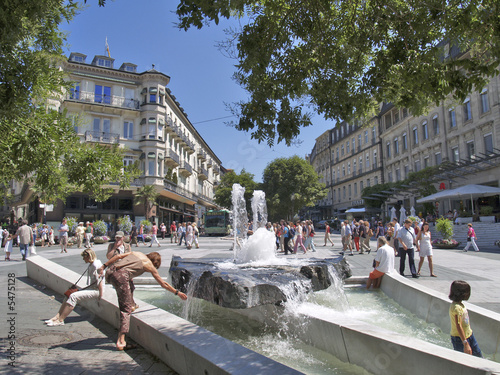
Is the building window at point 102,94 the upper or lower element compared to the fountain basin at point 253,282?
upper

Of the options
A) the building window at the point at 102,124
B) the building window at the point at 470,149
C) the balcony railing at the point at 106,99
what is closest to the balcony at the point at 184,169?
the balcony railing at the point at 106,99

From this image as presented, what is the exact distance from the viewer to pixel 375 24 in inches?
218

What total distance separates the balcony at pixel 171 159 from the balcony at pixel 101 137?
5403 millimetres

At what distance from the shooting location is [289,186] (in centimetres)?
4988

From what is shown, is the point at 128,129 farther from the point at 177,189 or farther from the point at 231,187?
the point at 231,187

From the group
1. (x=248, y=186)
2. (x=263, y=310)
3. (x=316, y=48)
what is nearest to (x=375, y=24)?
(x=316, y=48)

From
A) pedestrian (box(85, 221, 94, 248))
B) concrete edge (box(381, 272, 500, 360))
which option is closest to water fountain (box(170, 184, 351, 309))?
concrete edge (box(381, 272, 500, 360))

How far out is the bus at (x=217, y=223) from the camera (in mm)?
40812

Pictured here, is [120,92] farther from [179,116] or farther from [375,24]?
[375,24]

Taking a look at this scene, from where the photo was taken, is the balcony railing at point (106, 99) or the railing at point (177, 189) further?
the railing at point (177, 189)

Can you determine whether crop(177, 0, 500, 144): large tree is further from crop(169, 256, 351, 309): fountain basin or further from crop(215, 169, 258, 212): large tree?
crop(215, 169, 258, 212): large tree

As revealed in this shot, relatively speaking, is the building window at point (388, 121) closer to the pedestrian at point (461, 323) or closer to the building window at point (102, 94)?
the building window at point (102, 94)

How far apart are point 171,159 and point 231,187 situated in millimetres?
20662

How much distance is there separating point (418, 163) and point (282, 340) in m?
39.5
